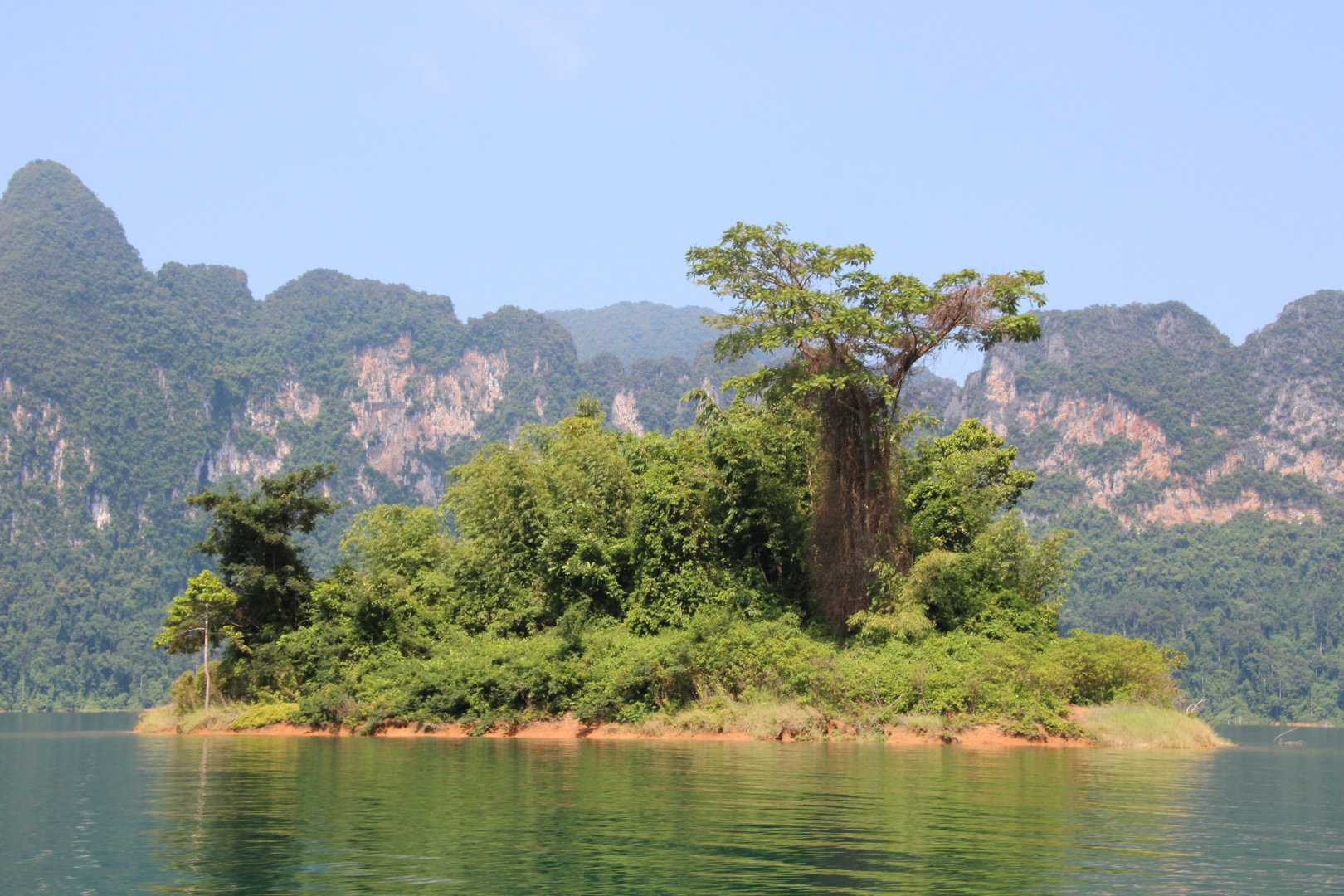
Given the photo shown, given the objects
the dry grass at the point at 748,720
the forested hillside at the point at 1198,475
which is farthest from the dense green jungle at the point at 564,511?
the forested hillside at the point at 1198,475

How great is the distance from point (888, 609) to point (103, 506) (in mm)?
133802

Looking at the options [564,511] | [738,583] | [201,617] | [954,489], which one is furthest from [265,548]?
[954,489]

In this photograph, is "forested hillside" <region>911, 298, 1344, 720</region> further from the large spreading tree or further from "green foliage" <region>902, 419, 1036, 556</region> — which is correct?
the large spreading tree

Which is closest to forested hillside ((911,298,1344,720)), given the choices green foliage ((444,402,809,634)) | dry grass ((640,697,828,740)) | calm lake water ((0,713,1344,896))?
green foliage ((444,402,809,634))

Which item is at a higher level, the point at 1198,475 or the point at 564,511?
the point at 1198,475

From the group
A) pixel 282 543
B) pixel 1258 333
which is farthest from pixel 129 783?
pixel 1258 333

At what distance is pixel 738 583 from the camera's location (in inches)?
988

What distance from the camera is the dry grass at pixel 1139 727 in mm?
20469

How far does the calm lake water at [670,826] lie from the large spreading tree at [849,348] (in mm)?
7624

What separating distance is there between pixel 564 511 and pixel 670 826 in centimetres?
1786

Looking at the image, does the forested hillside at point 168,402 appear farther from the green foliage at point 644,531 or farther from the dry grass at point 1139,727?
the dry grass at point 1139,727

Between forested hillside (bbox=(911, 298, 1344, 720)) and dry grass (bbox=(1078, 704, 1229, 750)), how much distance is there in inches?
2908

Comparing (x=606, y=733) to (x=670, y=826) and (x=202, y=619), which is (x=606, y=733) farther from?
(x=670, y=826)

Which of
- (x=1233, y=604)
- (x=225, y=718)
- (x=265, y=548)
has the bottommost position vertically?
(x=1233, y=604)
